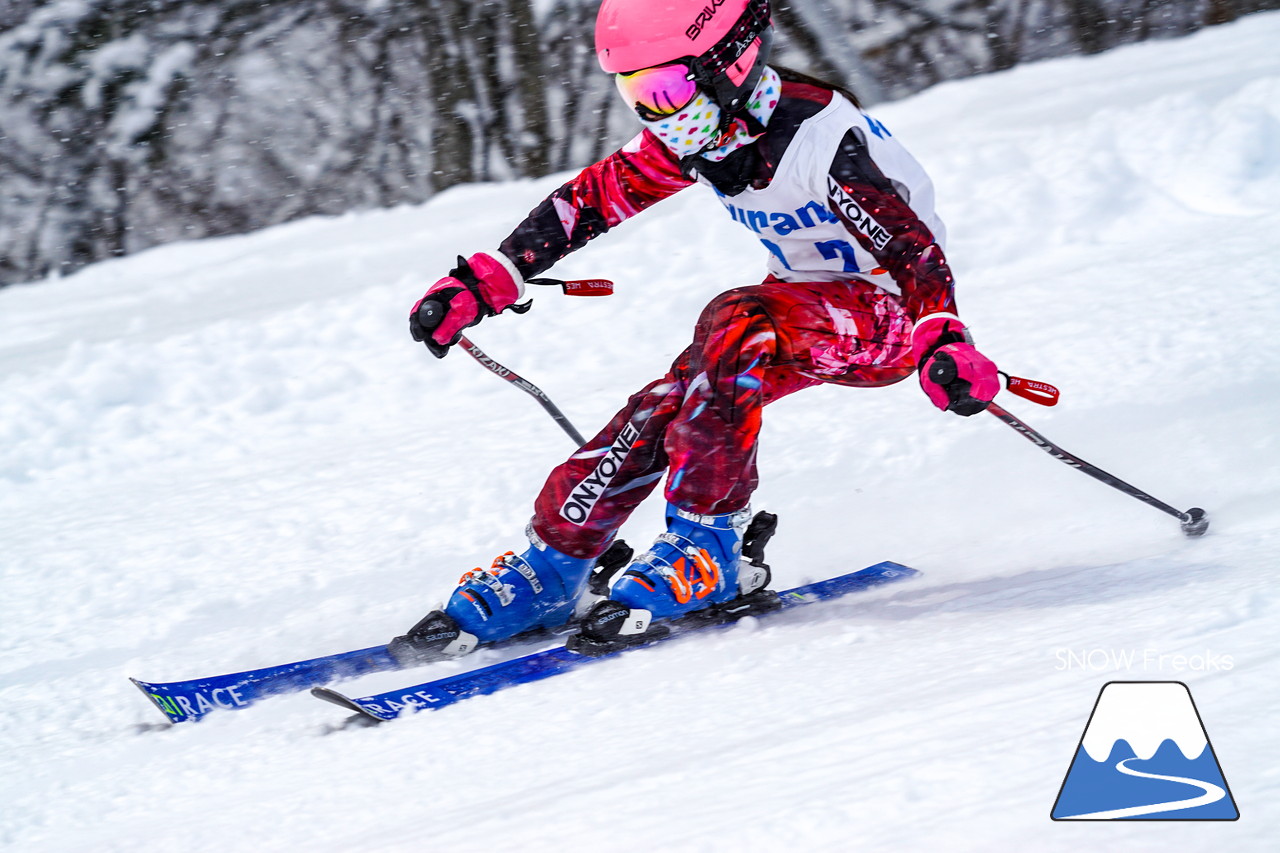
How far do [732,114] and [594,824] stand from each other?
158 cm

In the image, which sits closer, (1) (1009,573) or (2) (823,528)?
(1) (1009,573)

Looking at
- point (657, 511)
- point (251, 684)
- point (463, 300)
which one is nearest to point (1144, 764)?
point (251, 684)

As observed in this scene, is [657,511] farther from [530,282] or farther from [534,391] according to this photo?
[530,282]

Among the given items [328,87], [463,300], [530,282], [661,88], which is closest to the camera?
[661,88]

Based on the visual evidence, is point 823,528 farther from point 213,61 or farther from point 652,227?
point 213,61

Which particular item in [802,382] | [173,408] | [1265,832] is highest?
[1265,832]

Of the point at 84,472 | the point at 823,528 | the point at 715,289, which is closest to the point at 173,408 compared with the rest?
the point at 84,472

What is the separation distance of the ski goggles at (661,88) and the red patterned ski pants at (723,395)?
44cm

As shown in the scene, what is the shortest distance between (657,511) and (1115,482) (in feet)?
4.86

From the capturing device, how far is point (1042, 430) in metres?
3.62

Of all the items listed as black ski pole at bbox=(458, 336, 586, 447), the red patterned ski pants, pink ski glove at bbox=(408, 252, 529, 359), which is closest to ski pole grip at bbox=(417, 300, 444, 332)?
pink ski glove at bbox=(408, 252, 529, 359)

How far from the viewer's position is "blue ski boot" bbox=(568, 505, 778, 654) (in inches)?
94.5

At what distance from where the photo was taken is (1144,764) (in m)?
1.44

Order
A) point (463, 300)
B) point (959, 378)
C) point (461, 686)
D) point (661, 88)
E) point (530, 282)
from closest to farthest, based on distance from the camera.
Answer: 1. point (959, 378)
2. point (461, 686)
3. point (661, 88)
4. point (463, 300)
5. point (530, 282)
